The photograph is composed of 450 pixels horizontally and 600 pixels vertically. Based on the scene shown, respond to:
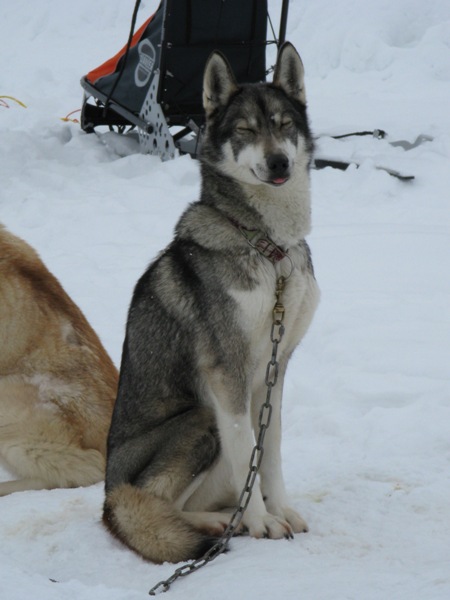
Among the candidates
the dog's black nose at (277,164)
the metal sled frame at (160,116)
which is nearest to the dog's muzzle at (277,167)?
the dog's black nose at (277,164)

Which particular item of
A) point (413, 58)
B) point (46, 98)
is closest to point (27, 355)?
point (46, 98)

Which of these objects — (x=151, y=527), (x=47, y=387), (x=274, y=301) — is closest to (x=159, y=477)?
(x=151, y=527)

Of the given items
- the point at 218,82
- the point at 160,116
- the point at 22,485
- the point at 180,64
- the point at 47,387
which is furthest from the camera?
the point at 160,116

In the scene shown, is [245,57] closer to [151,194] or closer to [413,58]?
[151,194]

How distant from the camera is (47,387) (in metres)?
3.73

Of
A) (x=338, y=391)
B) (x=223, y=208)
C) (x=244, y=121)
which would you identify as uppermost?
(x=244, y=121)

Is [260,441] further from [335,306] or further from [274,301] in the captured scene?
[335,306]

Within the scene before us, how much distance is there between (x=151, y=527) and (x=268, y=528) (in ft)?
1.23

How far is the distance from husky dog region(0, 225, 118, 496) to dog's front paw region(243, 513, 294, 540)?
0.90 metres

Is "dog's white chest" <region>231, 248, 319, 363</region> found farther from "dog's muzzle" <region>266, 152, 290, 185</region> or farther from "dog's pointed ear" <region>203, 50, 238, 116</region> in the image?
"dog's pointed ear" <region>203, 50, 238, 116</region>

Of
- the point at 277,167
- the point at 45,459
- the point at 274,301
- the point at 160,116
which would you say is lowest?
the point at 45,459

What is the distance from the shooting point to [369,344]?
5.06 m

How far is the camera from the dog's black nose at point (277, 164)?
293 cm

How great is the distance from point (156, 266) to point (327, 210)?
4.37m
